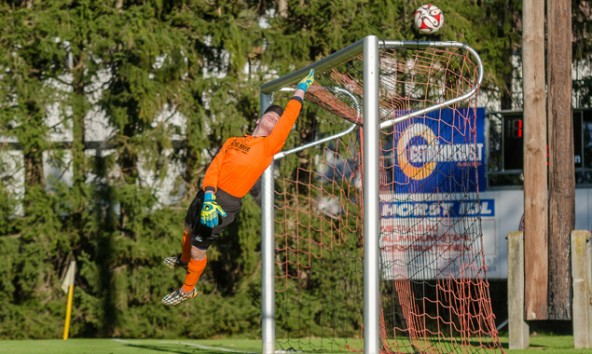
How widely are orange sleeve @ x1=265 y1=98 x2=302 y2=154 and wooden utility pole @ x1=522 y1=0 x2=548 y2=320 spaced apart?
14.9 feet

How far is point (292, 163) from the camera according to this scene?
1869 centimetres

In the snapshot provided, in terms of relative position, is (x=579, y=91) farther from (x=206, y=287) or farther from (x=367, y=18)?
(x=206, y=287)

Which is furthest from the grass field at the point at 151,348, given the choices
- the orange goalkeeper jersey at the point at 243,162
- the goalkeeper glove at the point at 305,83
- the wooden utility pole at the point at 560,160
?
the goalkeeper glove at the point at 305,83

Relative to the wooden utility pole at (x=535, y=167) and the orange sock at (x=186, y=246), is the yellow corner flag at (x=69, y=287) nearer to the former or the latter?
the orange sock at (x=186, y=246)

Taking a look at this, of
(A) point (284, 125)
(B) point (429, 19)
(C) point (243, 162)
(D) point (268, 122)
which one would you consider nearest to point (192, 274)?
(C) point (243, 162)

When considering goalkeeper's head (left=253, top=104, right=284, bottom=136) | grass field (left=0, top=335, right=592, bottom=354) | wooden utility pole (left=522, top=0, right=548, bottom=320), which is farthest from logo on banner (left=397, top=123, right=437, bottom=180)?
goalkeeper's head (left=253, top=104, right=284, bottom=136)

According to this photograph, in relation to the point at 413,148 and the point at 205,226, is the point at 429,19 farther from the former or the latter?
the point at 205,226

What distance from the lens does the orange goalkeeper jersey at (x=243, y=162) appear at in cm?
991

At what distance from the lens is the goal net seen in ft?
37.4

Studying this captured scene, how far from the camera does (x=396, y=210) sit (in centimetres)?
1428

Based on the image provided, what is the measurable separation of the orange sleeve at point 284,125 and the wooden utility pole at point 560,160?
189 inches

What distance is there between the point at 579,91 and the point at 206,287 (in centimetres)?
750

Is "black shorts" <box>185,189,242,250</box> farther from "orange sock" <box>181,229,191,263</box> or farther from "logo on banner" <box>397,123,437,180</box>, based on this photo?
"logo on banner" <box>397,123,437,180</box>

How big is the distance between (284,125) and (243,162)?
550 millimetres
